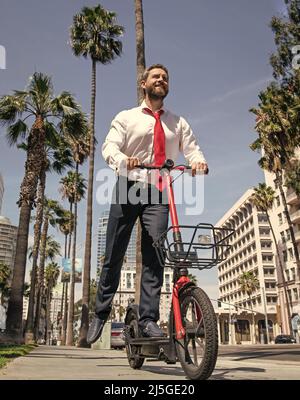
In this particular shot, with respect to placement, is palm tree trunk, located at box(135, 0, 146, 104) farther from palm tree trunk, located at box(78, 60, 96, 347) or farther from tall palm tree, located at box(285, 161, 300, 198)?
tall palm tree, located at box(285, 161, 300, 198)

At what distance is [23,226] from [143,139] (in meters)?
11.8

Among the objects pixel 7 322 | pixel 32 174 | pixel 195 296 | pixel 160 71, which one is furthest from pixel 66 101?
pixel 195 296

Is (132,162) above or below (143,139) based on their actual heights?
below

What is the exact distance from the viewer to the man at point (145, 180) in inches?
144

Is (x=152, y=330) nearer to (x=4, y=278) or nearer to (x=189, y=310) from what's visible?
(x=189, y=310)

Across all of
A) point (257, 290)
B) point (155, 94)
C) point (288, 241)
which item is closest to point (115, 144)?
point (155, 94)

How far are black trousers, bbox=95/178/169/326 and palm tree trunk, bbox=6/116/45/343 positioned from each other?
36.7 ft

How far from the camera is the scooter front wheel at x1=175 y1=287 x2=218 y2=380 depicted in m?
2.72

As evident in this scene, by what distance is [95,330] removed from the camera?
153 inches

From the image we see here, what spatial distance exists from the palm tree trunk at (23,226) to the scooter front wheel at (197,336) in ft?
39.2

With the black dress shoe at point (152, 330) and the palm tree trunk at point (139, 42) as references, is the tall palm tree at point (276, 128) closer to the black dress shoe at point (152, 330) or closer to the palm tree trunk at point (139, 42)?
the palm tree trunk at point (139, 42)

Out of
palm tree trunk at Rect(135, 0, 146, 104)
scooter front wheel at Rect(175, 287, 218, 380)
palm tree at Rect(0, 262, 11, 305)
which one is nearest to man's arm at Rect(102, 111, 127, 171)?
scooter front wheel at Rect(175, 287, 218, 380)
